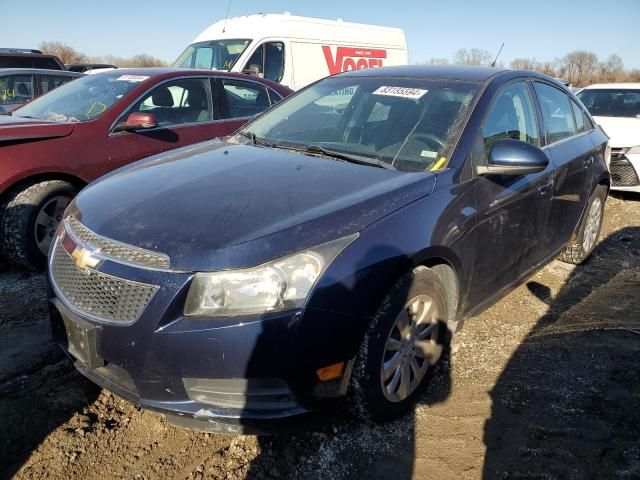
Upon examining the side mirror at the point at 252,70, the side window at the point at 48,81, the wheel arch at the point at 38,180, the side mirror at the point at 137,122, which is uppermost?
the side mirror at the point at 252,70

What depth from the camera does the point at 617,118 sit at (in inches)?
305

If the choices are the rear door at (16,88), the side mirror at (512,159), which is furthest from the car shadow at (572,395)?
the rear door at (16,88)

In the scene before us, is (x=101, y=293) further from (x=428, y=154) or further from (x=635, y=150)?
(x=635, y=150)

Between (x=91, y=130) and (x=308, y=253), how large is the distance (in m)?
3.22

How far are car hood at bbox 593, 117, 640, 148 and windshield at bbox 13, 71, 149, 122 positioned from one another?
238 inches

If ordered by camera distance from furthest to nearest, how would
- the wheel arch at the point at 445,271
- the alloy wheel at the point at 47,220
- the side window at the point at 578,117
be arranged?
the side window at the point at 578,117, the alloy wheel at the point at 47,220, the wheel arch at the point at 445,271

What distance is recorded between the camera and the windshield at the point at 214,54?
9.66 m

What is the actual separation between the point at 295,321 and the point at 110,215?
104 cm

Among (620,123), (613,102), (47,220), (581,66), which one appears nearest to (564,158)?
(47,220)

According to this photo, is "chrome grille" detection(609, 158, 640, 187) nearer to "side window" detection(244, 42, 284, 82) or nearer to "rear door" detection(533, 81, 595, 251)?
"rear door" detection(533, 81, 595, 251)

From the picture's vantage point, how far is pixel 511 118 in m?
3.28

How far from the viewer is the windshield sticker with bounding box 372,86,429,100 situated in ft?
10.4

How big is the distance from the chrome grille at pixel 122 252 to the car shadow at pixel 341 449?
28.9 inches

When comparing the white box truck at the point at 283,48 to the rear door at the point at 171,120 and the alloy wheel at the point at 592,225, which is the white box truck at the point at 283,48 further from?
the alloy wheel at the point at 592,225
